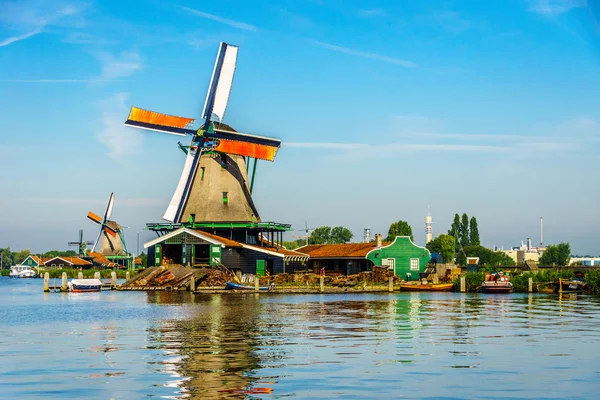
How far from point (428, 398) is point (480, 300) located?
128 feet

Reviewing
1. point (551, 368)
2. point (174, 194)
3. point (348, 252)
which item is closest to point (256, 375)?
point (551, 368)

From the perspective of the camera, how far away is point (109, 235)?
5812 inches

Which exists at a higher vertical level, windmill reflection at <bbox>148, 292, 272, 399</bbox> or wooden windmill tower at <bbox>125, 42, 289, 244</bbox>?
wooden windmill tower at <bbox>125, 42, 289, 244</bbox>

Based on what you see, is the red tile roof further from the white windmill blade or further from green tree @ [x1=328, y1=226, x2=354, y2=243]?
green tree @ [x1=328, y1=226, x2=354, y2=243]

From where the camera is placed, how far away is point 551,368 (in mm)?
22875

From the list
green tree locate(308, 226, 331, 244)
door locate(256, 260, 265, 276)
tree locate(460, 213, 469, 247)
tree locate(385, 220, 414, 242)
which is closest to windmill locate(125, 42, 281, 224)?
door locate(256, 260, 265, 276)

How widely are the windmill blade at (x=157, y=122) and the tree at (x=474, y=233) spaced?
9194 centimetres

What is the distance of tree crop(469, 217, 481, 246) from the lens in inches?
6083

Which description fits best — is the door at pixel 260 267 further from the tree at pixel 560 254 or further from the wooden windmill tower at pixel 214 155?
the tree at pixel 560 254

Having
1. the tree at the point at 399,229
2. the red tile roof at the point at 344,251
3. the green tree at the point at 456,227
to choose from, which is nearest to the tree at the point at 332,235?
the green tree at the point at 456,227

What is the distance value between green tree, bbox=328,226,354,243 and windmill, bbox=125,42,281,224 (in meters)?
107

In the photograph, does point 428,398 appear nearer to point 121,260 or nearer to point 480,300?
point 480,300

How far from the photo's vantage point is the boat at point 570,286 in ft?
223

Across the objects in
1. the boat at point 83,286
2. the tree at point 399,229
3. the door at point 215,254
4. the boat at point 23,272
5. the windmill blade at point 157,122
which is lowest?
the boat at point 23,272
